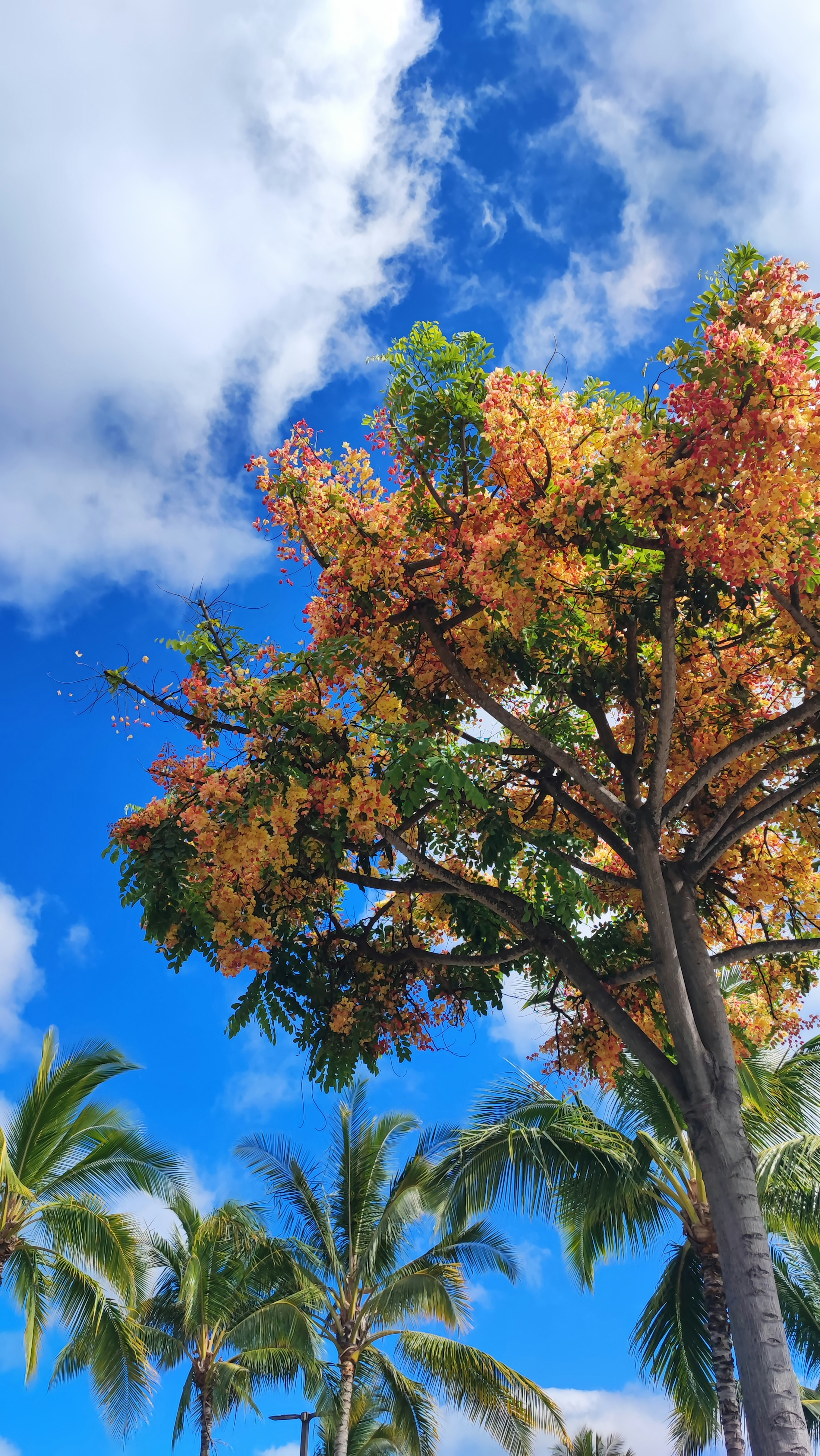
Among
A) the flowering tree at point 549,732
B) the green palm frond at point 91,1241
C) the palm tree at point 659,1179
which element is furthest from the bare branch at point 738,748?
the green palm frond at point 91,1241

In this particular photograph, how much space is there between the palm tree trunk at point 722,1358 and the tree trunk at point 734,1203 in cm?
611

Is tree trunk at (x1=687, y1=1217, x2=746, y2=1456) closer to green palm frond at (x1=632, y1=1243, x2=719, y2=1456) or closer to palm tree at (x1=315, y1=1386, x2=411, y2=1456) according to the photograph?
green palm frond at (x1=632, y1=1243, x2=719, y2=1456)

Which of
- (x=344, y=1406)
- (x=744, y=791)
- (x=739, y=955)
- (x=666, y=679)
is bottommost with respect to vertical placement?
(x=344, y=1406)

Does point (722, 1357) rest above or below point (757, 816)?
below

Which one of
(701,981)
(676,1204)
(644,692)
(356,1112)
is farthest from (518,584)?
(356,1112)

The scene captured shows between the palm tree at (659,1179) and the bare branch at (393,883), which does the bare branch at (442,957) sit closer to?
the bare branch at (393,883)

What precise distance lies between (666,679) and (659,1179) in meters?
9.01

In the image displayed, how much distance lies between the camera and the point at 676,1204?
46.8ft

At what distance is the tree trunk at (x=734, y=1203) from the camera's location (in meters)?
6.32

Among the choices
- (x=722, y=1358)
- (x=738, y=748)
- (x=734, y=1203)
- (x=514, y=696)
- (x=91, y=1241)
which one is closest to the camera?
(x=734, y=1203)

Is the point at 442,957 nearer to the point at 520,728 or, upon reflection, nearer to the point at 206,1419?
the point at 520,728

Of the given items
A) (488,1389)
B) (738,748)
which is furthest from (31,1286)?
(738,748)

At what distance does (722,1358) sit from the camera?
1293cm

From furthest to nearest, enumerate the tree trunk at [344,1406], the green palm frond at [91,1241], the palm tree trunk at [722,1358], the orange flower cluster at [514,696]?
the tree trunk at [344,1406] < the green palm frond at [91,1241] < the palm tree trunk at [722,1358] < the orange flower cluster at [514,696]
